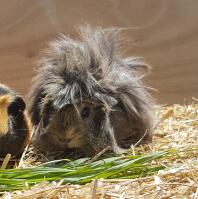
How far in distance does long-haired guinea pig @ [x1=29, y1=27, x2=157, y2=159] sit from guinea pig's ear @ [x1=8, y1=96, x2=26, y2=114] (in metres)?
0.08

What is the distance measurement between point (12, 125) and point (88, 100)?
29cm

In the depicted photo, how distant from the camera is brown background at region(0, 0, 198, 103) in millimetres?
2584

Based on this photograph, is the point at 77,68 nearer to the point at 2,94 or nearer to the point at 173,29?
the point at 2,94

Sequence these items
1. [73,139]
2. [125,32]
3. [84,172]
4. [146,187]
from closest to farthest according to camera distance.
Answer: [146,187] → [84,172] → [73,139] → [125,32]

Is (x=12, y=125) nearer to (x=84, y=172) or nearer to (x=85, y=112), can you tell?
(x=85, y=112)

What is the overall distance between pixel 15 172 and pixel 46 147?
382mm

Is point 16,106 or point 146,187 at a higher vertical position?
point 16,106

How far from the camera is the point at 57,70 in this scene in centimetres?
204

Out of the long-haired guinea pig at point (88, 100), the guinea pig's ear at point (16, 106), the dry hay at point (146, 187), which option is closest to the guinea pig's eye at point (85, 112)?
the long-haired guinea pig at point (88, 100)

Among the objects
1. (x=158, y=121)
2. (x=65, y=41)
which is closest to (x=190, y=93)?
(x=158, y=121)

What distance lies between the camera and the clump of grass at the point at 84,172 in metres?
1.60

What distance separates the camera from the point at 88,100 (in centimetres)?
195

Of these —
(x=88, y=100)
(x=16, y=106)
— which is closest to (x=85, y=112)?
(x=88, y=100)

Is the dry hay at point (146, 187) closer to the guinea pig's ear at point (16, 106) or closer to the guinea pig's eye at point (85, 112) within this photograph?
the guinea pig's eye at point (85, 112)
